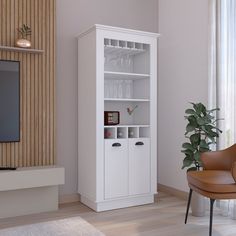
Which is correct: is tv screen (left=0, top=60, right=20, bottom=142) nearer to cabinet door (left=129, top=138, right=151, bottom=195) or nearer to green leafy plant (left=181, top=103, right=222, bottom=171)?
cabinet door (left=129, top=138, right=151, bottom=195)

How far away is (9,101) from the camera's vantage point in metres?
3.37

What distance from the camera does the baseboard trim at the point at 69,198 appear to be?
381 cm

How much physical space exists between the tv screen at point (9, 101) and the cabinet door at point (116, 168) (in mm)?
1045

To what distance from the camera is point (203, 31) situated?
3.76 metres

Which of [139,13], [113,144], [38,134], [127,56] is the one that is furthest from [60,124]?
[139,13]

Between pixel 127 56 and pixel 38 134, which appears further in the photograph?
pixel 127 56

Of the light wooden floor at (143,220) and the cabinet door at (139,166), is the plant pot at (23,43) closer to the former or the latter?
the cabinet door at (139,166)

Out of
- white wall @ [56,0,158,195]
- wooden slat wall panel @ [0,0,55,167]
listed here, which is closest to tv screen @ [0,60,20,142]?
wooden slat wall panel @ [0,0,55,167]

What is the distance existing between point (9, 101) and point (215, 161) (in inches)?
89.5

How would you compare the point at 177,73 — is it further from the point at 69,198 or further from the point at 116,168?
the point at 69,198

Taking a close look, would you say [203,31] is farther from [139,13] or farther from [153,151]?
[153,151]

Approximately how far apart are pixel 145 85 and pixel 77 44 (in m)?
1.02

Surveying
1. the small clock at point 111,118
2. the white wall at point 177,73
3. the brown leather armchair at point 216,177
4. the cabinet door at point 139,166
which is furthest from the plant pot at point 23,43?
the brown leather armchair at point 216,177

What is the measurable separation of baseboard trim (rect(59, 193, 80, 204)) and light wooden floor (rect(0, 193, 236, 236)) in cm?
10
